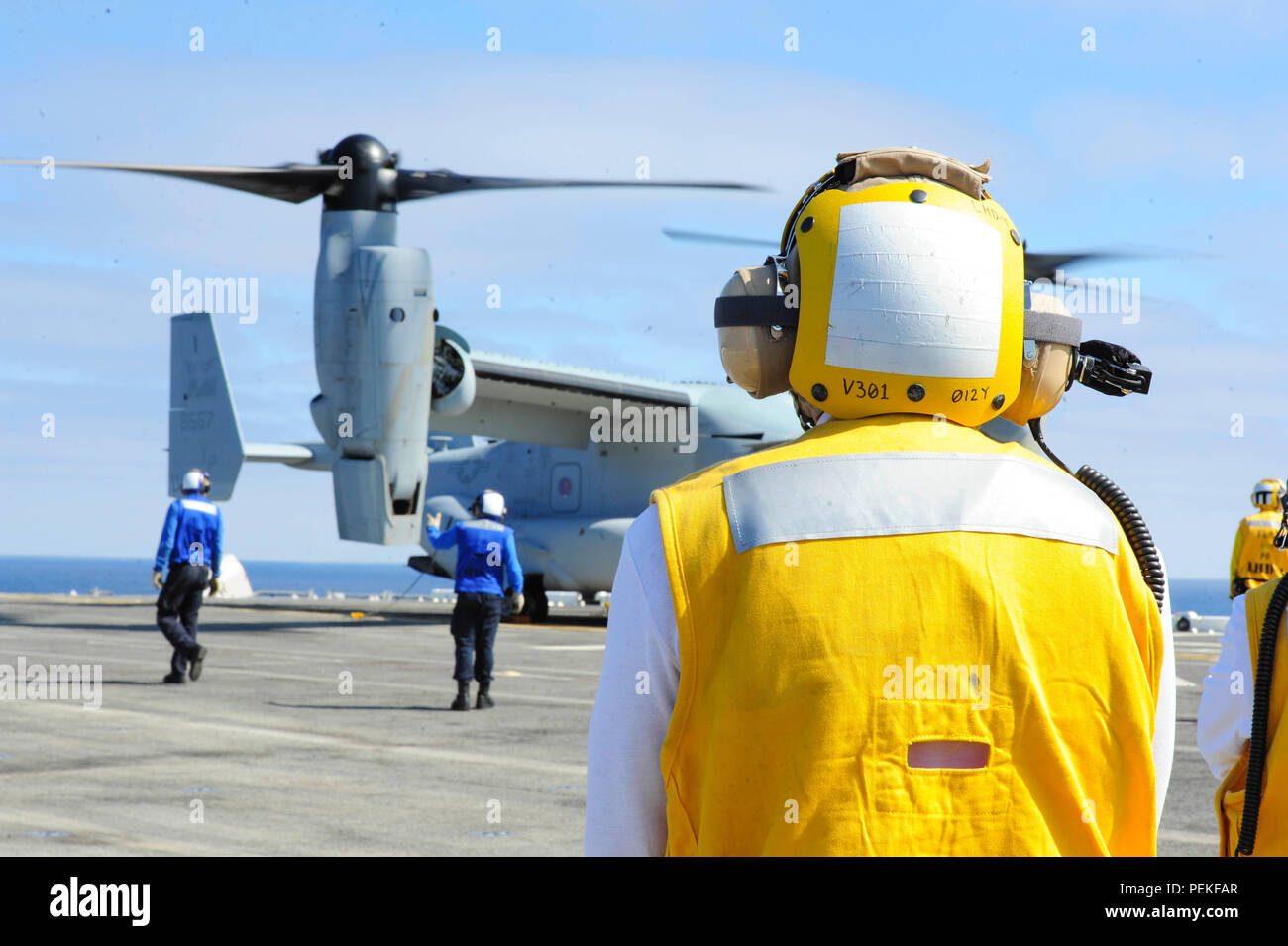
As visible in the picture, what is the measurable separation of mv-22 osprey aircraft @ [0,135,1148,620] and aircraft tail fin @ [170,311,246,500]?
0.09ft

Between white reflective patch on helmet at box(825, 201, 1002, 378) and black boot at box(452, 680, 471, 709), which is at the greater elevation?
white reflective patch on helmet at box(825, 201, 1002, 378)

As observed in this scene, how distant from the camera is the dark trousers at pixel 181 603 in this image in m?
12.9

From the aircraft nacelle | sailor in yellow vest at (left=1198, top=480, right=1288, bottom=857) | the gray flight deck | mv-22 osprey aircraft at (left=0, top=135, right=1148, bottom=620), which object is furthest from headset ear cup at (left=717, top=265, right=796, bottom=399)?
the aircraft nacelle

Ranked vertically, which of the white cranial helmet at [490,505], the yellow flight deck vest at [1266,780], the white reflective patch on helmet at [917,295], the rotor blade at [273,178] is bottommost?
the white cranial helmet at [490,505]

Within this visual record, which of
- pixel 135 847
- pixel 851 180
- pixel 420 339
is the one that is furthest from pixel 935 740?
pixel 420 339

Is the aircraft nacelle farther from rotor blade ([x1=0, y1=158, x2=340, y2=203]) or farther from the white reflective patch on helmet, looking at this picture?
the white reflective patch on helmet

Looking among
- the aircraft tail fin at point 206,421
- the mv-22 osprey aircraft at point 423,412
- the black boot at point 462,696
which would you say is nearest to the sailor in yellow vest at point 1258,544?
the mv-22 osprey aircraft at point 423,412

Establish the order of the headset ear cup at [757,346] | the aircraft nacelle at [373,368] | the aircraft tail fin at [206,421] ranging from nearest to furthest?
the headset ear cup at [757,346] < the aircraft nacelle at [373,368] < the aircraft tail fin at [206,421]

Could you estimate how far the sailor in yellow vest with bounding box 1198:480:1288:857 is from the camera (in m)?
2.44

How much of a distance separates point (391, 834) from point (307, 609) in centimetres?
2353

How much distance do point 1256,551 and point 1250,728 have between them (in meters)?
10.3

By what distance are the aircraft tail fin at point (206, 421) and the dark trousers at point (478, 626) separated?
1339 centimetres

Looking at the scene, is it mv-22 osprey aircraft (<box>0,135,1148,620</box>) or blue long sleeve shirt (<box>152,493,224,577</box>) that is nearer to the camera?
blue long sleeve shirt (<box>152,493,224,577</box>)

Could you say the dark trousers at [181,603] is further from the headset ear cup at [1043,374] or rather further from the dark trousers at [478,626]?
the headset ear cup at [1043,374]
